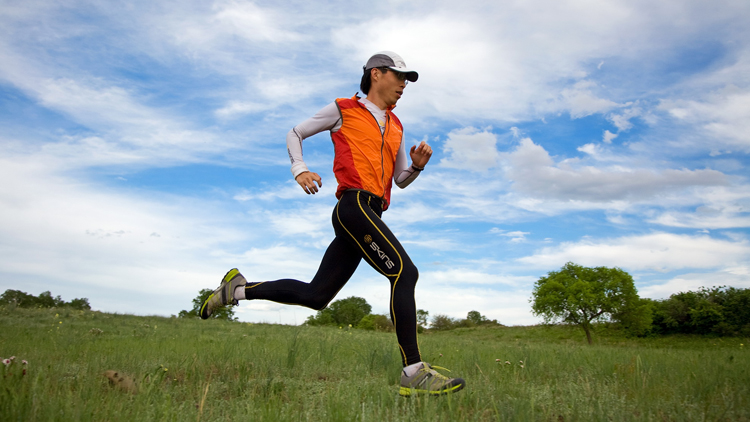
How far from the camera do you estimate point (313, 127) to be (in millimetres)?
4039

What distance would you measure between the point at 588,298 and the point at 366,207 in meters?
33.4

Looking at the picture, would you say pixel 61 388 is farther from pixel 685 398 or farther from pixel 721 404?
pixel 721 404

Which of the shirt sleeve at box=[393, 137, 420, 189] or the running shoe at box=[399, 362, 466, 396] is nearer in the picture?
the running shoe at box=[399, 362, 466, 396]

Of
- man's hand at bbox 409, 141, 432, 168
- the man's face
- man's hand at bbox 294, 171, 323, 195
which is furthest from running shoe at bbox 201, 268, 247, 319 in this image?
the man's face

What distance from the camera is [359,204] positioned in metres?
3.56

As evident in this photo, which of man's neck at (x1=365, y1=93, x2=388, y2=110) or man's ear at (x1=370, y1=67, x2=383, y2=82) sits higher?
man's ear at (x1=370, y1=67, x2=383, y2=82)

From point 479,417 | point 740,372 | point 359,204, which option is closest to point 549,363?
point 740,372

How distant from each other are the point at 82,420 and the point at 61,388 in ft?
4.62

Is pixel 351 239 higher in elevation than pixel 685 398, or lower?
higher

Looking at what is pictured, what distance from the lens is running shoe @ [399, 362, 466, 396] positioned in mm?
3068

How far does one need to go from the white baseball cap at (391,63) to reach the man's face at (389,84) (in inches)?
1.8

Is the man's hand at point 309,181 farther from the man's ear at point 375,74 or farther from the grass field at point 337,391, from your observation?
the grass field at point 337,391

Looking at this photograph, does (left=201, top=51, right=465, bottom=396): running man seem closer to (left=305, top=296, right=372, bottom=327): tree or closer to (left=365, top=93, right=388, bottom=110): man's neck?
(left=365, top=93, right=388, bottom=110): man's neck

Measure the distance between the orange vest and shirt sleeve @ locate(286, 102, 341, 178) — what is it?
65mm
